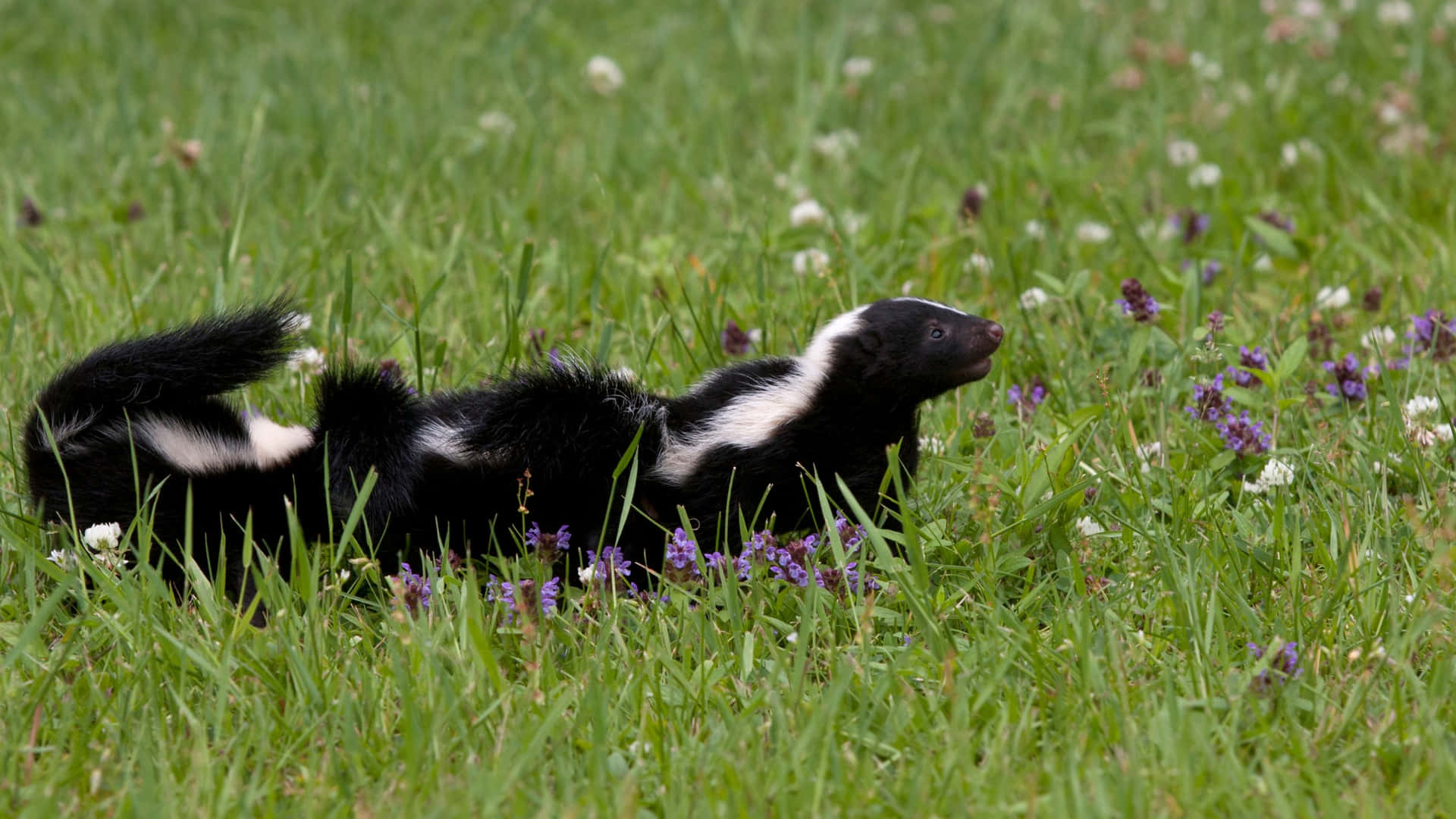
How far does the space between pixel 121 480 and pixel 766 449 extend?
61.9 inches

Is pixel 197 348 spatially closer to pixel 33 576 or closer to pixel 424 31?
pixel 33 576

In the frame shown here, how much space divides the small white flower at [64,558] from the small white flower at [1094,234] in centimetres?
406

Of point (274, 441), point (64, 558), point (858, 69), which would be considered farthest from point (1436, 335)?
point (858, 69)

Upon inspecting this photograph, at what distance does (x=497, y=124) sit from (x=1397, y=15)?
4.86 meters

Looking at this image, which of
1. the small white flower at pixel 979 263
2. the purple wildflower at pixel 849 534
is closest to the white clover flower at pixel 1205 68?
the small white flower at pixel 979 263

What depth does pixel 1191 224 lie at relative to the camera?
623 centimetres

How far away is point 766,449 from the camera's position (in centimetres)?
397

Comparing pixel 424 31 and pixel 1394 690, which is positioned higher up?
pixel 424 31

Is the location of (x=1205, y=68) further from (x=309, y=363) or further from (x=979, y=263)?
(x=309, y=363)

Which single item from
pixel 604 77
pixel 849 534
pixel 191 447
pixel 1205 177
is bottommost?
pixel 849 534

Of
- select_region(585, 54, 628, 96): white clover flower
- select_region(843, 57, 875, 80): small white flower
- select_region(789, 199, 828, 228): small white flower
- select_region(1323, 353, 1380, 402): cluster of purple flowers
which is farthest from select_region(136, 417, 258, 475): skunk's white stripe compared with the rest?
select_region(843, 57, 875, 80): small white flower

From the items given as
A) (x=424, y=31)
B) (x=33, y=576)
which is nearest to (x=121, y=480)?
(x=33, y=576)

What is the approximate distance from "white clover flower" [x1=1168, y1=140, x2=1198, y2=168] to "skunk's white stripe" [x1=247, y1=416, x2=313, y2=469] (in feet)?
14.8

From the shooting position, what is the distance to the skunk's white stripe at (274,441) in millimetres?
3885
